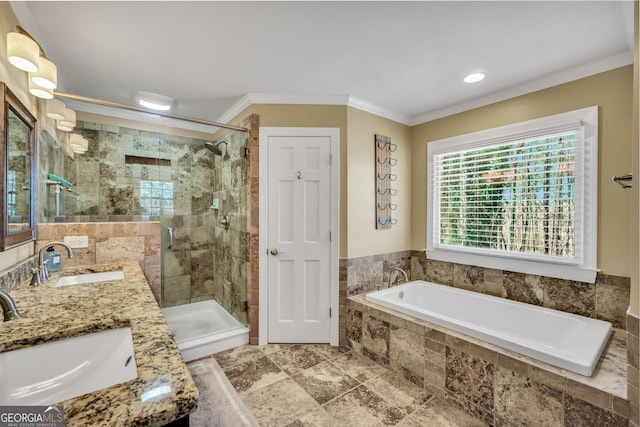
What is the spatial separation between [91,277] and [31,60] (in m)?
1.38

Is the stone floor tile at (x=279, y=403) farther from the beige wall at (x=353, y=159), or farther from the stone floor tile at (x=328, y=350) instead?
the beige wall at (x=353, y=159)

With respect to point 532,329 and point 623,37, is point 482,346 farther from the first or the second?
point 623,37

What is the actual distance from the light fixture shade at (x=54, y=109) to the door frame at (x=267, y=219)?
150 cm

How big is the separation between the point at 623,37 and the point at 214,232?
3.74 meters

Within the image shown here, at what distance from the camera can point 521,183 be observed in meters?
2.49

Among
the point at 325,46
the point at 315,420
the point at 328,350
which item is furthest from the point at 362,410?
the point at 325,46

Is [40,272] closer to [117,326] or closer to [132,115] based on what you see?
[117,326]

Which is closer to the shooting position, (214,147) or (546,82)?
(546,82)

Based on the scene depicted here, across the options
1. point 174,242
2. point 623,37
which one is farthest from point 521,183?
point 174,242

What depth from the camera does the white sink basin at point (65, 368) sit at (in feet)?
2.89

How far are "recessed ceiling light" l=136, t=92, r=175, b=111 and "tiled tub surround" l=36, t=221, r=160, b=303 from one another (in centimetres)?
123

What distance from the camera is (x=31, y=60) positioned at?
135 cm

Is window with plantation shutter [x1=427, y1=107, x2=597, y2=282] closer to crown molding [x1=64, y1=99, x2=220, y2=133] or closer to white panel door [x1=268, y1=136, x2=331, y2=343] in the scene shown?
white panel door [x1=268, y1=136, x2=331, y2=343]

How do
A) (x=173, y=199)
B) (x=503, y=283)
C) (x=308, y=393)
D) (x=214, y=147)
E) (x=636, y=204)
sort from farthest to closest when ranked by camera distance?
(x=214, y=147)
(x=173, y=199)
(x=503, y=283)
(x=308, y=393)
(x=636, y=204)
